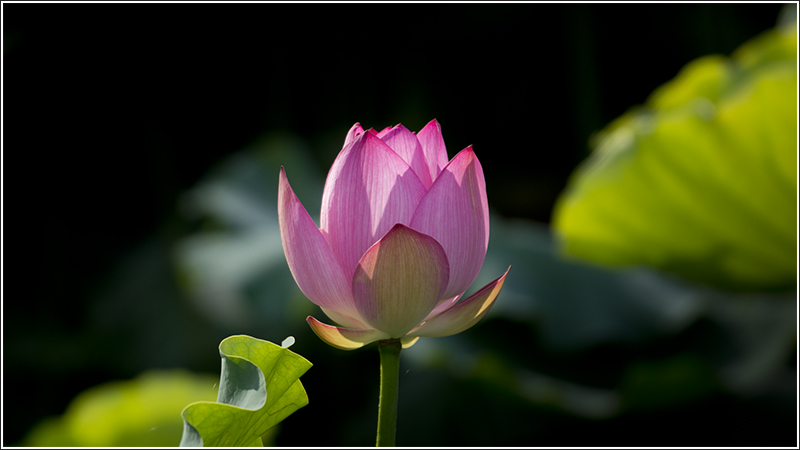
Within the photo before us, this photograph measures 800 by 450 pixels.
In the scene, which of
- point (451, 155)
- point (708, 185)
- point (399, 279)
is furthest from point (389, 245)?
point (451, 155)

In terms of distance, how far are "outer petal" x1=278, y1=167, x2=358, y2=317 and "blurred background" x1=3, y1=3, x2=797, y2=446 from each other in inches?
27.8

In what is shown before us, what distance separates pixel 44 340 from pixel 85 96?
0.73 metres

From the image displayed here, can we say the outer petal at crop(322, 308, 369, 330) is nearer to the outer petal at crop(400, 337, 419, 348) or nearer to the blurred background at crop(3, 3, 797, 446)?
the outer petal at crop(400, 337, 419, 348)

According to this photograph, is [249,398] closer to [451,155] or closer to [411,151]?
[411,151]

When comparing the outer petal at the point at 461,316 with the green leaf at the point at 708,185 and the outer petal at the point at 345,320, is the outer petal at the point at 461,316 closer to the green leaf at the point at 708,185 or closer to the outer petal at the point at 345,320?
the outer petal at the point at 345,320

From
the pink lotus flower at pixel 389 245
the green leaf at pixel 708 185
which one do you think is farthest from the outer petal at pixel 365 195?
the green leaf at pixel 708 185

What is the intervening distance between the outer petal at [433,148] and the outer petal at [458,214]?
0.02 meters

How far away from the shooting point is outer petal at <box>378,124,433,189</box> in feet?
0.71

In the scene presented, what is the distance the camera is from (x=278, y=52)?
201cm

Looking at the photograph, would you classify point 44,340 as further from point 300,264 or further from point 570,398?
point 300,264

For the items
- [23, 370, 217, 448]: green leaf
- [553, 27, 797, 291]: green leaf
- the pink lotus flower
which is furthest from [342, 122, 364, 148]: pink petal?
[23, 370, 217, 448]: green leaf

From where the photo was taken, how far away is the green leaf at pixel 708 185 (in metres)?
0.78

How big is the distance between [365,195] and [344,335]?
1.7 inches

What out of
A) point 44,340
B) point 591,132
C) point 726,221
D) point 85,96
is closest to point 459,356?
point 726,221
